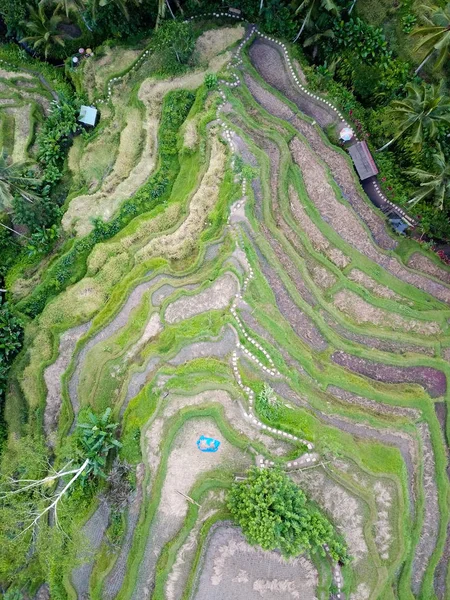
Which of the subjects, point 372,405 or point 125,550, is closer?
point 125,550

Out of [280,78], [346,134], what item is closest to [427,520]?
[346,134]

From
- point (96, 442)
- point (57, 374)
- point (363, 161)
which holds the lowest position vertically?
point (57, 374)

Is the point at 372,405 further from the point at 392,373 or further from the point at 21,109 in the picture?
the point at 21,109

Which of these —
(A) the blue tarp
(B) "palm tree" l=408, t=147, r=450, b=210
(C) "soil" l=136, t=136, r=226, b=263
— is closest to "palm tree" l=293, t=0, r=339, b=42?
(C) "soil" l=136, t=136, r=226, b=263

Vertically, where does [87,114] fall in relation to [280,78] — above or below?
below

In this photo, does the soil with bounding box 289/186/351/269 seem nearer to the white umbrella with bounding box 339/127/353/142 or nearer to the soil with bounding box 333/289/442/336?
the soil with bounding box 333/289/442/336

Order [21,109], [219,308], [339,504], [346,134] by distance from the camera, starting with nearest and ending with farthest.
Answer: [339,504]
[219,308]
[346,134]
[21,109]

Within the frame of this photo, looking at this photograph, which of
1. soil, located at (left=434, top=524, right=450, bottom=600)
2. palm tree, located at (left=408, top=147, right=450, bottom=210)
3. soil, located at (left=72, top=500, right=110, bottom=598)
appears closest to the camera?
soil, located at (left=72, top=500, right=110, bottom=598)
